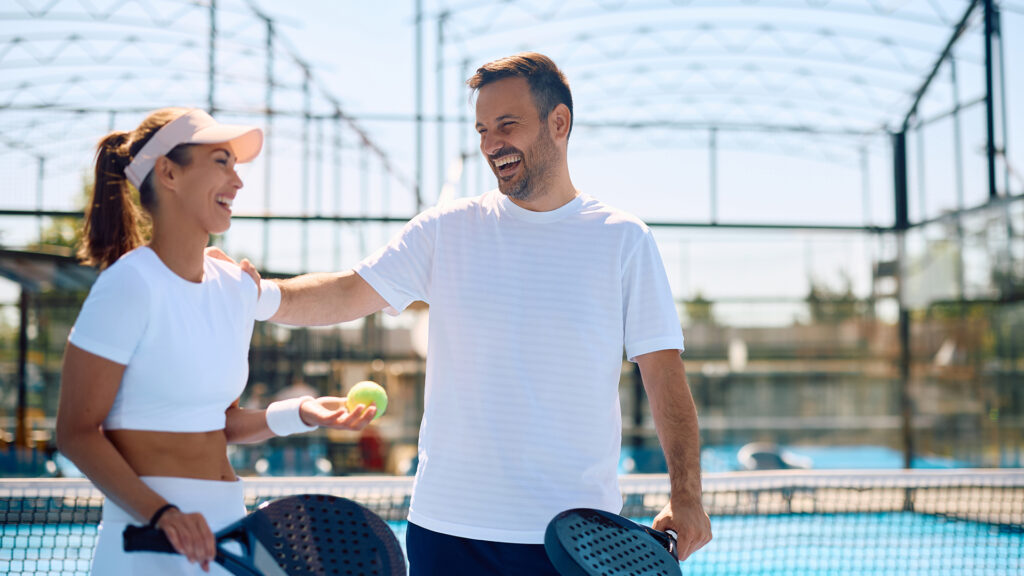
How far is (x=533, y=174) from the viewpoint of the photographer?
2350 mm

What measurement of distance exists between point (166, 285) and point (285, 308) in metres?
0.57

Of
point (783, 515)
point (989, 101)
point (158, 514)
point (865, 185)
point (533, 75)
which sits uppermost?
point (989, 101)

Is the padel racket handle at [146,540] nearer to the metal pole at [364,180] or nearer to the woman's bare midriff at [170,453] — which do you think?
the woman's bare midriff at [170,453]

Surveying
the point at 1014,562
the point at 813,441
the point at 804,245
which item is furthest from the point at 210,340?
the point at 813,441

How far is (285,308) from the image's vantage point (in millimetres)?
2258

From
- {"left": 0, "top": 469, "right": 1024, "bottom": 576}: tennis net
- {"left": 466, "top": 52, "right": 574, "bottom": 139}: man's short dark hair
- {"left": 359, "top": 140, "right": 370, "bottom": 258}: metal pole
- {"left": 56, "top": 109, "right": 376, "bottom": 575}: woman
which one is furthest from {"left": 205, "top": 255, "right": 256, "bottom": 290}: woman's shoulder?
{"left": 359, "top": 140, "right": 370, "bottom": 258}: metal pole

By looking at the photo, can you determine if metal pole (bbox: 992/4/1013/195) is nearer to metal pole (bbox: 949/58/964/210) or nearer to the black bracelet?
metal pole (bbox: 949/58/964/210)

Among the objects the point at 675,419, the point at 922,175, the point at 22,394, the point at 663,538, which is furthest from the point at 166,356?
the point at 922,175

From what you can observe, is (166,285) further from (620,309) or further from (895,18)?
(895,18)

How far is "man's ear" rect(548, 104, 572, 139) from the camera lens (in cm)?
242

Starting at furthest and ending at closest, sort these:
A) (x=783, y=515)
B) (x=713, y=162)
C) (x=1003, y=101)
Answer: (x=713, y=162) → (x=1003, y=101) → (x=783, y=515)

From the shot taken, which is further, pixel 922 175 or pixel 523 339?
pixel 922 175

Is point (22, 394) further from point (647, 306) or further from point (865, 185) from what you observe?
point (865, 185)

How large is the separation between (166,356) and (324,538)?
1.47 feet
